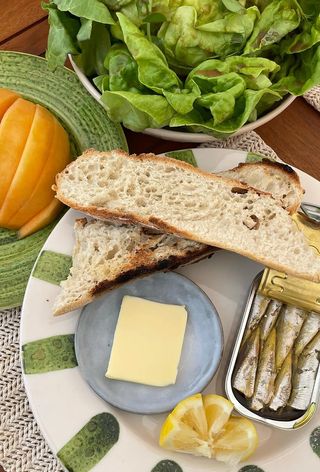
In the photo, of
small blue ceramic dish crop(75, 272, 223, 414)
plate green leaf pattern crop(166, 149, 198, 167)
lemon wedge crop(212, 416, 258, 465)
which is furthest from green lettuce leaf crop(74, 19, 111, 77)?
lemon wedge crop(212, 416, 258, 465)

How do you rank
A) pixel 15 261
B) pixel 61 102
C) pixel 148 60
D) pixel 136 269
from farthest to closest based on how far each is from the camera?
1. pixel 61 102
2. pixel 15 261
3. pixel 136 269
4. pixel 148 60

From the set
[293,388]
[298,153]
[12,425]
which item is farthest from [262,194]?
[12,425]

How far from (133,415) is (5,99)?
75 cm

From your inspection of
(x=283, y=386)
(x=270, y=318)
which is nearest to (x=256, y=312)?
(x=270, y=318)

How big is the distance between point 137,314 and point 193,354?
15 centimetres

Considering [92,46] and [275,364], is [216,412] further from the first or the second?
[92,46]

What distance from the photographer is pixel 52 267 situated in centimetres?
140

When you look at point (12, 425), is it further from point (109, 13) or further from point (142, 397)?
point (109, 13)

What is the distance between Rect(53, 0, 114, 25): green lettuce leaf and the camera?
1242 mm

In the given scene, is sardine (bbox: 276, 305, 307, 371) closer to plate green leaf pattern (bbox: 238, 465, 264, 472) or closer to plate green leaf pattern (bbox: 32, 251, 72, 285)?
plate green leaf pattern (bbox: 238, 465, 264, 472)

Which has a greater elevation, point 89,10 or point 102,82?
point 89,10

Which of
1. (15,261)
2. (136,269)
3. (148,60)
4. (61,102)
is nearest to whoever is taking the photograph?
(148,60)

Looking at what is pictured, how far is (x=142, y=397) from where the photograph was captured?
1340 mm

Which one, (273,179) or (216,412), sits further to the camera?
(273,179)
